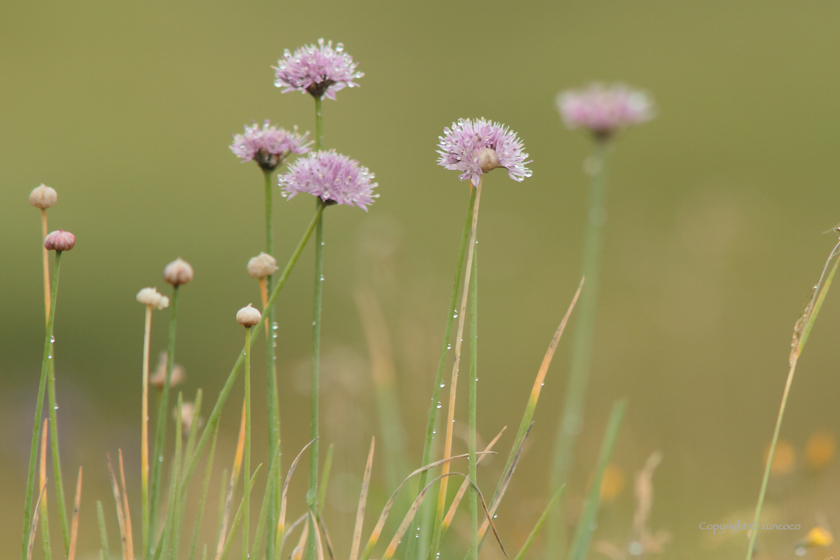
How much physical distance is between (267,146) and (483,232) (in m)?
4.34

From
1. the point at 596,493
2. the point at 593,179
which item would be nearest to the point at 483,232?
the point at 593,179

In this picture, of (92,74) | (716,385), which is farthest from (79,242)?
(716,385)

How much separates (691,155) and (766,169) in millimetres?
758

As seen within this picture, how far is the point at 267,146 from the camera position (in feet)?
2.88

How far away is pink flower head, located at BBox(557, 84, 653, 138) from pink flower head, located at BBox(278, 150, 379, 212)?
0.97 metres

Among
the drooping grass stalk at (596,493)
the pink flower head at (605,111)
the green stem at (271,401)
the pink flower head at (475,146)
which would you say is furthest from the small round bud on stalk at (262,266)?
the pink flower head at (605,111)

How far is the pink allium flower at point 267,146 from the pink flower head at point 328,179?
51 mm

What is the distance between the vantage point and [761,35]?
9.61m

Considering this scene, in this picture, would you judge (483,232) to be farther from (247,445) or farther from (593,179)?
(247,445)

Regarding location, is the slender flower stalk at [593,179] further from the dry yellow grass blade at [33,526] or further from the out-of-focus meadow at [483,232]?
the dry yellow grass blade at [33,526]

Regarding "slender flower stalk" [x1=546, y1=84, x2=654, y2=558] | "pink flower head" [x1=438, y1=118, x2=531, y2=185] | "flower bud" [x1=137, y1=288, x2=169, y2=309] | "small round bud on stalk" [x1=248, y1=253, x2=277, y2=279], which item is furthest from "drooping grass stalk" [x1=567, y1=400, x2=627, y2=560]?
"flower bud" [x1=137, y1=288, x2=169, y2=309]

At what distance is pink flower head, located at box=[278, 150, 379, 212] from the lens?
31.6 inches

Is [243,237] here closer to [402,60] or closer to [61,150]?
[61,150]

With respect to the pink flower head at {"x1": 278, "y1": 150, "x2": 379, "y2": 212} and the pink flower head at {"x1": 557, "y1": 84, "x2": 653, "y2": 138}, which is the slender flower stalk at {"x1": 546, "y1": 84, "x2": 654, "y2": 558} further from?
the pink flower head at {"x1": 278, "y1": 150, "x2": 379, "y2": 212}
